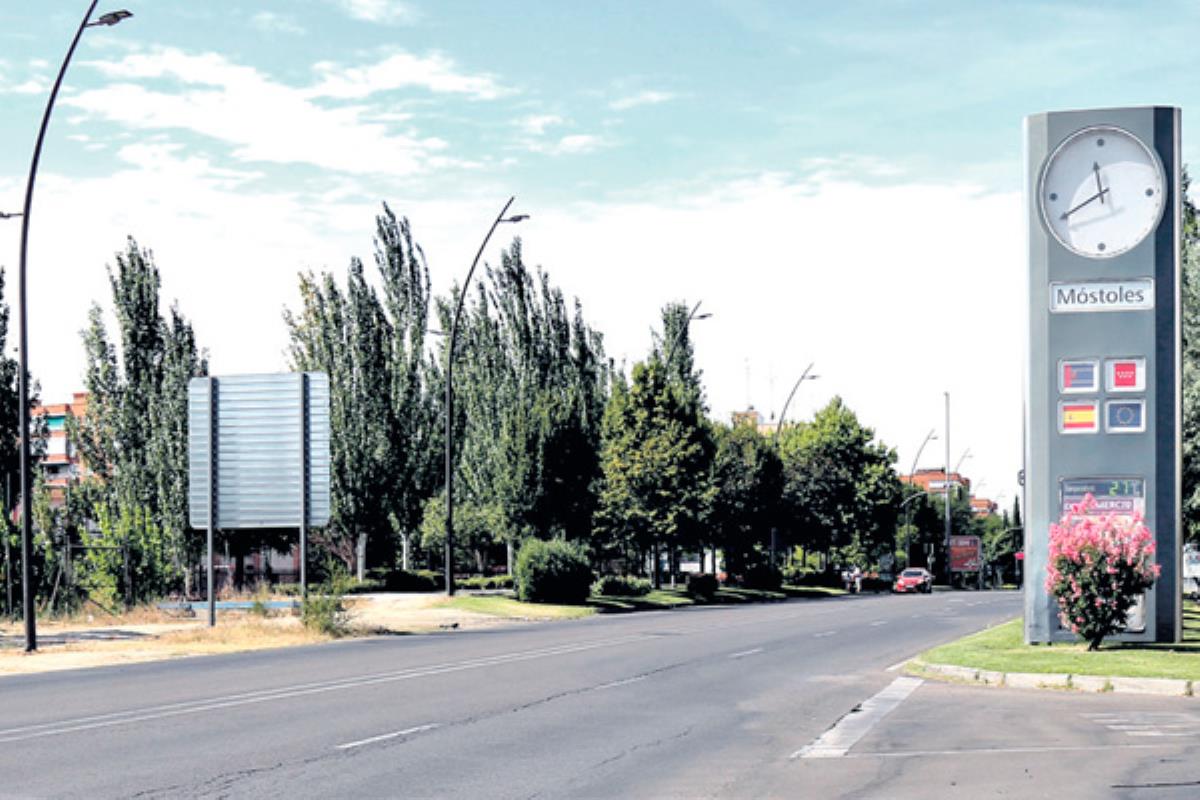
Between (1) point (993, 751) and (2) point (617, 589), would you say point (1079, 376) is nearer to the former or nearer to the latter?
(1) point (993, 751)

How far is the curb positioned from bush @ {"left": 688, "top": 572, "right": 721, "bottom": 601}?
3751cm

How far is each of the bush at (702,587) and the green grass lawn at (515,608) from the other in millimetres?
12671


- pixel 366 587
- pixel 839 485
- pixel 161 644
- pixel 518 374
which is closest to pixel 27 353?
pixel 161 644

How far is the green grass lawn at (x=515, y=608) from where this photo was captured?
4073 centimetres

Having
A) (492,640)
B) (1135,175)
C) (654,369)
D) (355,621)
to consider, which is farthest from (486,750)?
(654,369)

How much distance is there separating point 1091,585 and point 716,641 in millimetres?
8654

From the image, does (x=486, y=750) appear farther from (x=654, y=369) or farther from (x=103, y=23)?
(x=654, y=369)

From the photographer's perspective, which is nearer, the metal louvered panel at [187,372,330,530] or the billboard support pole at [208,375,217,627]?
the metal louvered panel at [187,372,330,530]

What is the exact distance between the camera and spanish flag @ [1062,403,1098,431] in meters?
22.7

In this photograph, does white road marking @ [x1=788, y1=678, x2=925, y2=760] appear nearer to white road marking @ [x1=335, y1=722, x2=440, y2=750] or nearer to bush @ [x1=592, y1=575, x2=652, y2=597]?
white road marking @ [x1=335, y1=722, x2=440, y2=750]

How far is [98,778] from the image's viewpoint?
419 inches

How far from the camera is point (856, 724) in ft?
46.4

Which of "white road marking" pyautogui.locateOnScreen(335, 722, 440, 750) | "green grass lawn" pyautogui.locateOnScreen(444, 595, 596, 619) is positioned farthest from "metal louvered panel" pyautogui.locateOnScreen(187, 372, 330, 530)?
"white road marking" pyautogui.locateOnScreen(335, 722, 440, 750)

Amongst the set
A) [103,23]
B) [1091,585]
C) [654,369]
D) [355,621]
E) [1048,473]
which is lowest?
[355,621]
